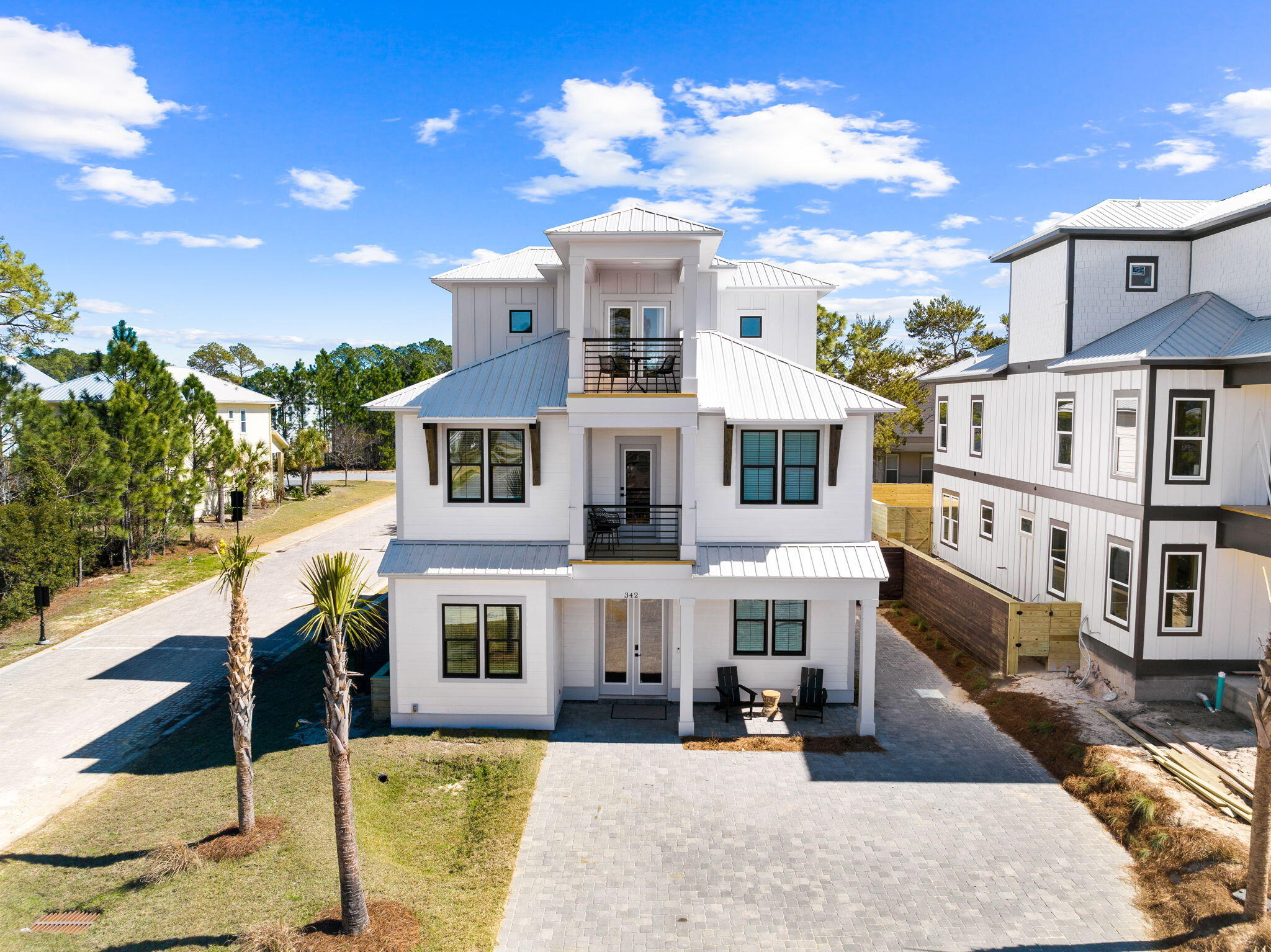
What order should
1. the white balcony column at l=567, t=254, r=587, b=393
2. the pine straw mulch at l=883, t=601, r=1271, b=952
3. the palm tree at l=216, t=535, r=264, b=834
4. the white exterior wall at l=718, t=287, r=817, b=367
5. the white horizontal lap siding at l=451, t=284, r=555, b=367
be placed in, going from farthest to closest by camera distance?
the white exterior wall at l=718, t=287, r=817, b=367
the white horizontal lap siding at l=451, t=284, r=555, b=367
the white balcony column at l=567, t=254, r=587, b=393
the palm tree at l=216, t=535, r=264, b=834
the pine straw mulch at l=883, t=601, r=1271, b=952

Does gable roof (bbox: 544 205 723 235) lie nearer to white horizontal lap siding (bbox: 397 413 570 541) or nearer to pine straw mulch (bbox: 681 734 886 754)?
white horizontal lap siding (bbox: 397 413 570 541)

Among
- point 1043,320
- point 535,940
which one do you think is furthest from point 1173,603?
point 535,940

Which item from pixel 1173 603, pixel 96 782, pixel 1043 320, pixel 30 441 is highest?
pixel 1043 320

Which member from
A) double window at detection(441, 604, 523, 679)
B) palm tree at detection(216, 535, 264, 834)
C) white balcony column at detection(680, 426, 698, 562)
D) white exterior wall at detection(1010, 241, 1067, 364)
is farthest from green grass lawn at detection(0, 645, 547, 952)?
white exterior wall at detection(1010, 241, 1067, 364)

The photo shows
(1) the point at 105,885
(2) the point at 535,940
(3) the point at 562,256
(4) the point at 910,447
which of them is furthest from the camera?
(4) the point at 910,447

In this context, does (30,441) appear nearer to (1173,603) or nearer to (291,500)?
(291,500)

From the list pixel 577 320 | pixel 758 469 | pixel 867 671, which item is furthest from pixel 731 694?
pixel 577 320
